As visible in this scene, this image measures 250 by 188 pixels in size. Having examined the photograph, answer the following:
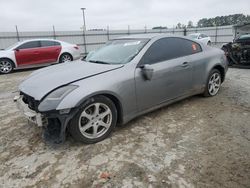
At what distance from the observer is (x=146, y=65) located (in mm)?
3381

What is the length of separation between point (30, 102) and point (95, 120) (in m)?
0.89

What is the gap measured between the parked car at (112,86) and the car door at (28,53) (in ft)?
21.3

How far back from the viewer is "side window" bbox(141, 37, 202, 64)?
3.60 m

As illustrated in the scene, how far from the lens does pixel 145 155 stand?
2.75 metres

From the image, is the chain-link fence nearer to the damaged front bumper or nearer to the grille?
the grille

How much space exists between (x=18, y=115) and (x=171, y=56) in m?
2.94

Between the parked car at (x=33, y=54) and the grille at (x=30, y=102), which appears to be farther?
the parked car at (x=33, y=54)

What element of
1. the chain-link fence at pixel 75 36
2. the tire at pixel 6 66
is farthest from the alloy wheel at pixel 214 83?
the chain-link fence at pixel 75 36

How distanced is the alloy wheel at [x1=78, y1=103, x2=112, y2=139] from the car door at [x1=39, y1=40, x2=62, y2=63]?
789 centimetres

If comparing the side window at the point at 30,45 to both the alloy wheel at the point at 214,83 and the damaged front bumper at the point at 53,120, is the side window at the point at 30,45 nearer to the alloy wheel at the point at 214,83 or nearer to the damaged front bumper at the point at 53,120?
the damaged front bumper at the point at 53,120

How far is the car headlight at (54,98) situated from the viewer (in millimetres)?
2666

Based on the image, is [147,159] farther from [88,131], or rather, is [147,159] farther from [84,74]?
[84,74]

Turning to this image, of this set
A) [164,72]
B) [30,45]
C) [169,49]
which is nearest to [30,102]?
[164,72]

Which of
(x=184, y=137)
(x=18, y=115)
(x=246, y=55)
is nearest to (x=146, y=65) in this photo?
(x=184, y=137)
